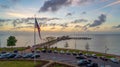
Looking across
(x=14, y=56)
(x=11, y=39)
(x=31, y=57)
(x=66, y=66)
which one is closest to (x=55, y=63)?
(x=66, y=66)

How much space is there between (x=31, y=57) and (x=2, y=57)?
9460mm

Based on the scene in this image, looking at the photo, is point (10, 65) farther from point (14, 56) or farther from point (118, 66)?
point (118, 66)

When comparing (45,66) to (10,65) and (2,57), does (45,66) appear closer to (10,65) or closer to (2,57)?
(10,65)

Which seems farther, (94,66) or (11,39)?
(11,39)

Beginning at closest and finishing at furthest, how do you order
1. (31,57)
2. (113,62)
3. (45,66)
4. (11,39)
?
(45,66) → (113,62) → (31,57) → (11,39)

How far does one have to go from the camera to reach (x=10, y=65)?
56.4 m

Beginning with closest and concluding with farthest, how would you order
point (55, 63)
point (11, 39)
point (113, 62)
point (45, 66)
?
1. point (45, 66)
2. point (55, 63)
3. point (113, 62)
4. point (11, 39)

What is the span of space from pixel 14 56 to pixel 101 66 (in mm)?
29810

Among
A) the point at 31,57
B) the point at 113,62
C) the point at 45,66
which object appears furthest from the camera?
the point at 31,57

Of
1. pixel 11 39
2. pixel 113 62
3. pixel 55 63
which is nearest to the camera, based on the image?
pixel 55 63

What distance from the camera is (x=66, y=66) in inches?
2185

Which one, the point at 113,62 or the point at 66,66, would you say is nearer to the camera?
the point at 66,66

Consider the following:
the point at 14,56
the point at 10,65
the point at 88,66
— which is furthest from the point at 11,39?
the point at 88,66

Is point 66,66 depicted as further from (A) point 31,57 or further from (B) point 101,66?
(A) point 31,57
